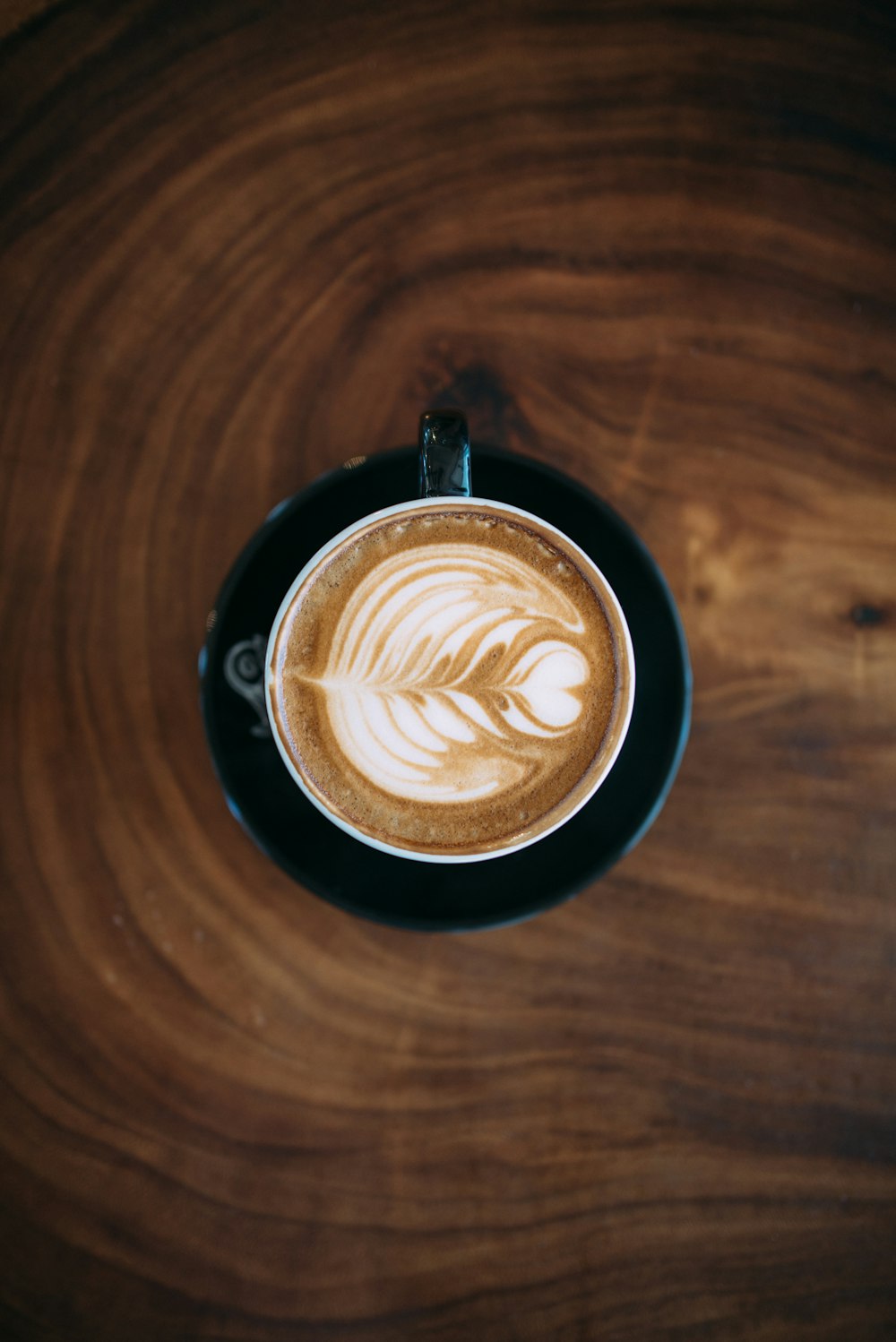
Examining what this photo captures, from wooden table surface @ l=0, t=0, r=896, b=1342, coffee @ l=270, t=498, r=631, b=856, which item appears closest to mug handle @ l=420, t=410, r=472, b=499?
coffee @ l=270, t=498, r=631, b=856

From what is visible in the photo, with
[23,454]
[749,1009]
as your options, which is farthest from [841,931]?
[23,454]

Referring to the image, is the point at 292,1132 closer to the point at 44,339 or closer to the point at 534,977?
the point at 534,977

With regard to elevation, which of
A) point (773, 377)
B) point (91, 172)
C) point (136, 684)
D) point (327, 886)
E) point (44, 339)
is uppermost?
point (773, 377)

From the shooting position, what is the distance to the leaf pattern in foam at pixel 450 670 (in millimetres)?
1011

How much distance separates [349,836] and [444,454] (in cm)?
50

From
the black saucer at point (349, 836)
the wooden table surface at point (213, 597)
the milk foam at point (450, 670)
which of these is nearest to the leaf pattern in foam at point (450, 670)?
the milk foam at point (450, 670)

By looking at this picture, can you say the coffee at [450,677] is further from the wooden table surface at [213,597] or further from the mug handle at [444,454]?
the wooden table surface at [213,597]

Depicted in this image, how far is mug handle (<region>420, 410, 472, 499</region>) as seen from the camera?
0.99 metres

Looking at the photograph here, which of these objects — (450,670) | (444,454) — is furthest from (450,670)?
(444,454)

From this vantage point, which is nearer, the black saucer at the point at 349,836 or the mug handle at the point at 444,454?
the mug handle at the point at 444,454

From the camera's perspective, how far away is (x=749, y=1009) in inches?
48.2

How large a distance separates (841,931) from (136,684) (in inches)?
41.8

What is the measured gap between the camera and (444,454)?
1.00 m

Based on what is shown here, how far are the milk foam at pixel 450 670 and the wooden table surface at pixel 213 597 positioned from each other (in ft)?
0.92
